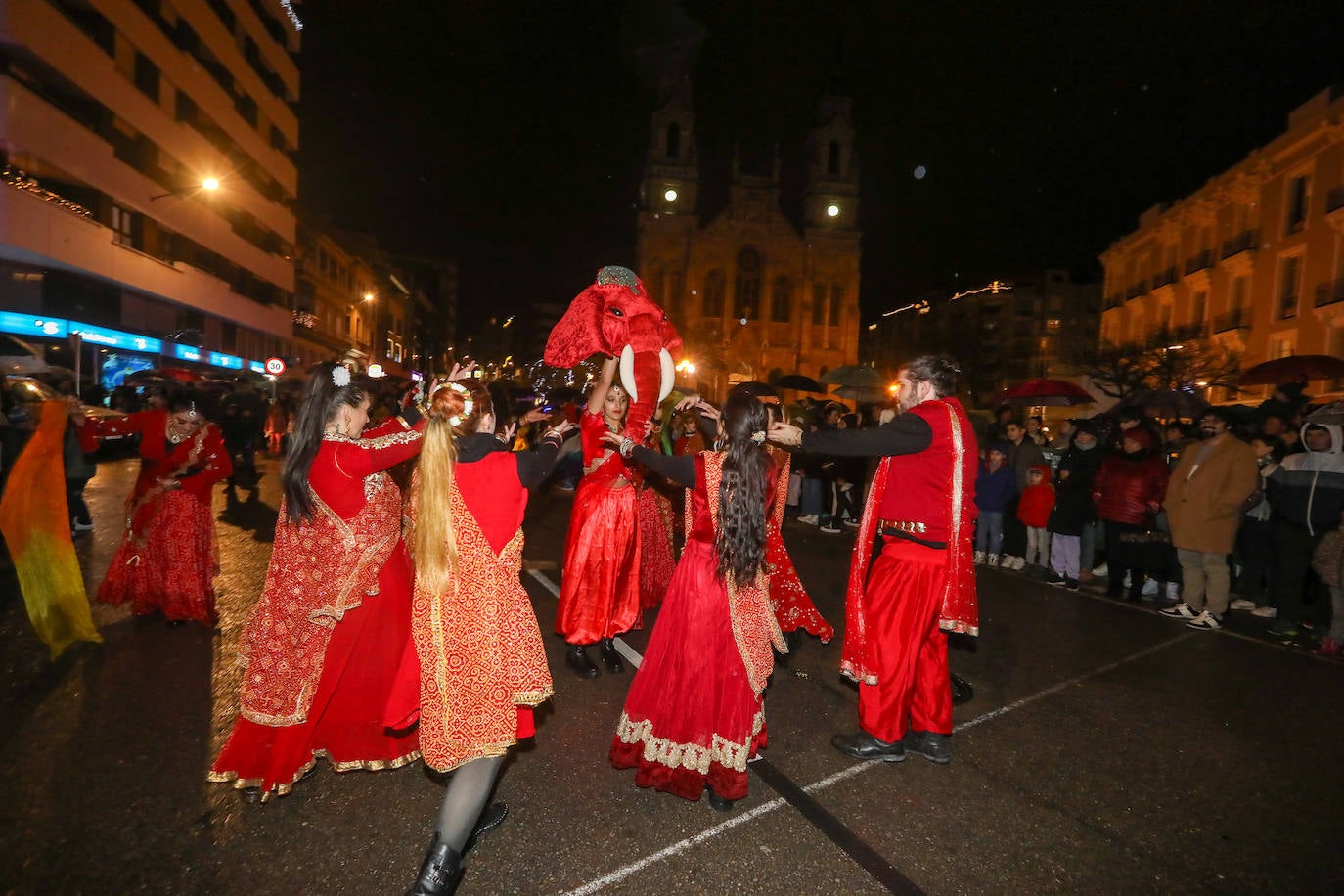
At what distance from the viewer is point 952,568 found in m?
3.66

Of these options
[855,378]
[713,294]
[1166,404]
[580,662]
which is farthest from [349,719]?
[713,294]

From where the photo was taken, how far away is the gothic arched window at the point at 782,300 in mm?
57188

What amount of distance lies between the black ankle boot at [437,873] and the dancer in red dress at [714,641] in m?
1.00

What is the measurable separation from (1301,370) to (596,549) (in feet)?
32.6

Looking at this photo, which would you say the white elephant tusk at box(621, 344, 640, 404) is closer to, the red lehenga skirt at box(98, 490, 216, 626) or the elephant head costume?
the elephant head costume

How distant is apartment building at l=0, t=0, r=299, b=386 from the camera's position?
60.0 feet

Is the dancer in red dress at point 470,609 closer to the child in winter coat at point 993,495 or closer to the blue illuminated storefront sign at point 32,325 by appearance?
the child in winter coat at point 993,495

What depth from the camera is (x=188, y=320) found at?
29172mm

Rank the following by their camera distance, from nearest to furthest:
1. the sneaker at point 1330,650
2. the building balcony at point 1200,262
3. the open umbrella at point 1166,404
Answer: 1. the sneaker at point 1330,650
2. the open umbrella at point 1166,404
3. the building balcony at point 1200,262

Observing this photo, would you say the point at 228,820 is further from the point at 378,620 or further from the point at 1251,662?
the point at 1251,662

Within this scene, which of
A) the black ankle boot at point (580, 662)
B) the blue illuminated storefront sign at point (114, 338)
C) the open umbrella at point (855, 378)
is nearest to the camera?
the black ankle boot at point (580, 662)

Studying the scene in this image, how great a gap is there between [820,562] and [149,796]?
7.03 meters

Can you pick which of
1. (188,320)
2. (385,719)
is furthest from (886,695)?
(188,320)

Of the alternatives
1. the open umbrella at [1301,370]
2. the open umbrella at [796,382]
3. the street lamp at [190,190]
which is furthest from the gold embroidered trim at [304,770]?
the street lamp at [190,190]
